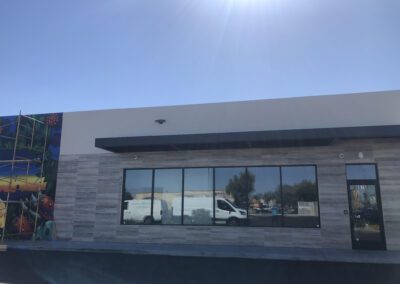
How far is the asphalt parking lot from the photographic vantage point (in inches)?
333

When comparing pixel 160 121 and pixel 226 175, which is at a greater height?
pixel 160 121

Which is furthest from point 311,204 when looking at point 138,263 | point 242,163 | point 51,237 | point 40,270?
point 51,237

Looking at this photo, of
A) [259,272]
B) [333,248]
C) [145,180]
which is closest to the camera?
[259,272]

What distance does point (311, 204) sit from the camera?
13.4m

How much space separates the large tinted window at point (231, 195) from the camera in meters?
14.0

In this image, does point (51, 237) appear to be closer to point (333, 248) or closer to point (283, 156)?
point (283, 156)

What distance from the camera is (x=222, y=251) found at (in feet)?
40.3

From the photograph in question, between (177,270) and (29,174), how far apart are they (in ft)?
31.5

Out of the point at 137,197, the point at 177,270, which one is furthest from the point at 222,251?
the point at 137,197

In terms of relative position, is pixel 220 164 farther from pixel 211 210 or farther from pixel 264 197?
pixel 264 197

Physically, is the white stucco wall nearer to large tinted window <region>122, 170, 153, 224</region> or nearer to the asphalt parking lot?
large tinted window <region>122, 170, 153, 224</region>

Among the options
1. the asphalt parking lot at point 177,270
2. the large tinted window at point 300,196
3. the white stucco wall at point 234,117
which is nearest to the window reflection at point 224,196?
the large tinted window at point 300,196

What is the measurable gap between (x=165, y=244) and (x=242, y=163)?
415 cm

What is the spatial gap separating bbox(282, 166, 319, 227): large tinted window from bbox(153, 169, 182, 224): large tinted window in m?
3.97
